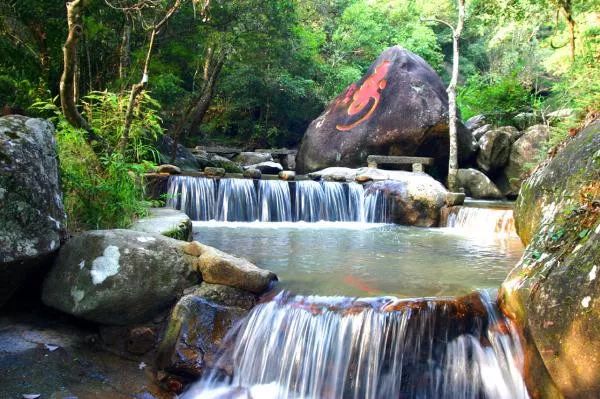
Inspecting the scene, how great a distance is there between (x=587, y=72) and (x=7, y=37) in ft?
31.1

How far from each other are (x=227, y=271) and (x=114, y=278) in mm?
935

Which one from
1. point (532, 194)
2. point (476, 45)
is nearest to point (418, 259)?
point (532, 194)

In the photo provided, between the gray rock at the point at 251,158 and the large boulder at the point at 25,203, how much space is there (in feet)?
40.9

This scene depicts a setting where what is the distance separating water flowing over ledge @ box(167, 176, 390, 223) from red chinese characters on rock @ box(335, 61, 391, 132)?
4.92m

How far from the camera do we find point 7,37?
8.53 metres

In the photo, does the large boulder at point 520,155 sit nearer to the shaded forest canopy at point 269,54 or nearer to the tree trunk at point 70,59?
the shaded forest canopy at point 269,54

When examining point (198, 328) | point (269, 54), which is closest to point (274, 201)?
point (198, 328)

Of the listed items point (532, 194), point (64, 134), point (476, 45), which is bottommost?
point (532, 194)

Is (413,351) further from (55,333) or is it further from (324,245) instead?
(324,245)

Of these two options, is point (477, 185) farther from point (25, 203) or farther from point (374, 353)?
point (25, 203)

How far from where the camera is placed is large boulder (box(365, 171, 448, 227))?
32.1 ft

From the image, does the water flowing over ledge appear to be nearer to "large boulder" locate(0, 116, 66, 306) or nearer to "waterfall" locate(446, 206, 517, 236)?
"waterfall" locate(446, 206, 517, 236)

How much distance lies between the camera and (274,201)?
34.5ft

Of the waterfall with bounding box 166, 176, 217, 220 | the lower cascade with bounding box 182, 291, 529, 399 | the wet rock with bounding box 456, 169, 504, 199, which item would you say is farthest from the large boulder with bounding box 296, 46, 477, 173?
the lower cascade with bounding box 182, 291, 529, 399
